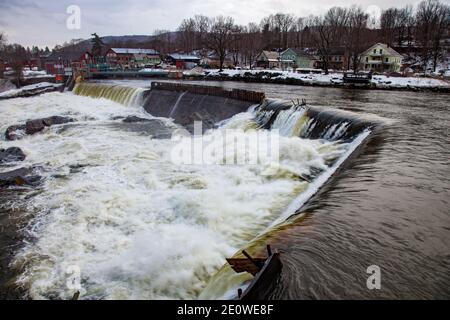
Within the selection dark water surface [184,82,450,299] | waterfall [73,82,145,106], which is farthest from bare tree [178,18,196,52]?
dark water surface [184,82,450,299]

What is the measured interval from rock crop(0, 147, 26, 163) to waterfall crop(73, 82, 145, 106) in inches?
605

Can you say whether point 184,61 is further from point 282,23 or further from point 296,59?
point 282,23

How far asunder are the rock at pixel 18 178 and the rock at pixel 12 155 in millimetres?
2019

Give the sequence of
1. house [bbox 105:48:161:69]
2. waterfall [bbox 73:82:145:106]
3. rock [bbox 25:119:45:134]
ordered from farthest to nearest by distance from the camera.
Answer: house [bbox 105:48:161:69] → waterfall [bbox 73:82:145:106] → rock [bbox 25:119:45:134]

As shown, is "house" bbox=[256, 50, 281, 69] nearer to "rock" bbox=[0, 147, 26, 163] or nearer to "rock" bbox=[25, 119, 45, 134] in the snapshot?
"rock" bbox=[25, 119, 45, 134]

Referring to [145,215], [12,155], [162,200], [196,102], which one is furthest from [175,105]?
[145,215]

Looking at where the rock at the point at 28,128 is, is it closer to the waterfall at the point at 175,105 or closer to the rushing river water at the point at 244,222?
the rushing river water at the point at 244,222

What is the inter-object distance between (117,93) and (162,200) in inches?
1022

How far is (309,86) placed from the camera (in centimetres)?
3809

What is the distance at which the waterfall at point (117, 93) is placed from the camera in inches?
1208

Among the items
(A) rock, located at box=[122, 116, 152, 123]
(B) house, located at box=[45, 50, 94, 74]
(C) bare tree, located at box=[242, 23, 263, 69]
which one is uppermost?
(C) bare tree, located at box=[242, 23, 263, 69]

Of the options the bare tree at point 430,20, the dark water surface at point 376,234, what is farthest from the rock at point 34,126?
the bare tree at point 430,20

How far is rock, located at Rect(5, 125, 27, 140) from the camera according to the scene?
64.1ft
